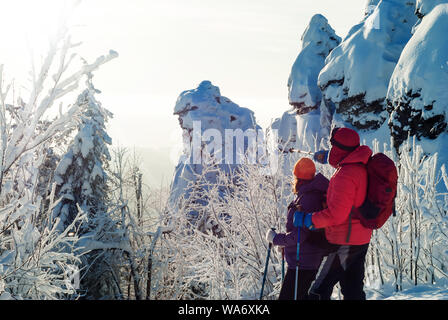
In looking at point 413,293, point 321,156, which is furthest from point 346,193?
point 413,293

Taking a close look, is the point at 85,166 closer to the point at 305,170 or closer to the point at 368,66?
the point at 305,170

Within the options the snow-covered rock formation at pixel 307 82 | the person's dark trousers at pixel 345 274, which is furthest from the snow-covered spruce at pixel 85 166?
the snow-covered rock formation at pixel 307 82

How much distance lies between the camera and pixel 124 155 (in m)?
12.2

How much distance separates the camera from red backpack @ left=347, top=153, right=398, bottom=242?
2846 millimetres

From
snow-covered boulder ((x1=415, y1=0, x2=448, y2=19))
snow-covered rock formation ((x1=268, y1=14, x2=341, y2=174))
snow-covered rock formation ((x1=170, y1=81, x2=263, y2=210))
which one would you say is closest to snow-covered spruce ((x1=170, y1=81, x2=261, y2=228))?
snow-covered rock formation ((x1=170, y1=81, x2=263, y2=210))

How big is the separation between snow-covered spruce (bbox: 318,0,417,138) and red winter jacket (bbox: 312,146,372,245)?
16713 mm

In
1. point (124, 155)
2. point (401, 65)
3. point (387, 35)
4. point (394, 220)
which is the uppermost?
point (387, 35)

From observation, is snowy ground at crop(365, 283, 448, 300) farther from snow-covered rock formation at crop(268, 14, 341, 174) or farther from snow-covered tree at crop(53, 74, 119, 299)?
snow-covered rock formation at crop(268, 14, 341, 174)

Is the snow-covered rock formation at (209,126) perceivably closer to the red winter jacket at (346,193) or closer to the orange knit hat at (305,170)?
the orange knit hat at (305,170)

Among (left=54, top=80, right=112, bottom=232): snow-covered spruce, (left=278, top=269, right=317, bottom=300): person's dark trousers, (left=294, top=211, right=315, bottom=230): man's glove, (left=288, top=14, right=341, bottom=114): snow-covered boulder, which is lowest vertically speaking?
(left=278, top=269, right=317, bottom=300): person's dark trousers

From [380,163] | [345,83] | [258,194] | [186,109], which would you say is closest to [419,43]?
[345,83]

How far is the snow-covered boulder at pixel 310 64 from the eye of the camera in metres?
25.0
